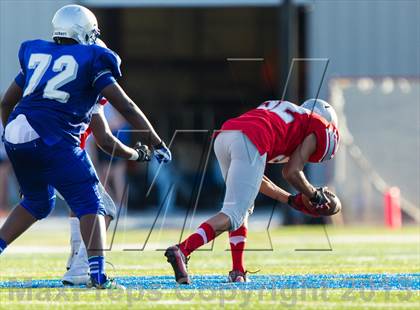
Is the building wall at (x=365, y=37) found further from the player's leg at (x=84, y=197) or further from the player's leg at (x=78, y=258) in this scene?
the player's leg at (x=84, y=197)

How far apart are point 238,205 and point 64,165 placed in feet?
3.76

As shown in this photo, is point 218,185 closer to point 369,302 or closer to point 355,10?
point 355,10

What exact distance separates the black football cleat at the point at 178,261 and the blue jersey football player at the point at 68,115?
1.30 ft

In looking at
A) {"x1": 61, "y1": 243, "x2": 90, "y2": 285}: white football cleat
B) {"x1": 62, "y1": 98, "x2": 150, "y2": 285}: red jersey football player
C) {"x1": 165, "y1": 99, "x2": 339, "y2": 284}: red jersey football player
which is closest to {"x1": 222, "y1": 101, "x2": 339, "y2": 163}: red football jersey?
{"x1": 165, "y1": 99, "x2": 339, "y2": 284}: red jersey football player

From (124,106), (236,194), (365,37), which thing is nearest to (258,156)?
(236,194)

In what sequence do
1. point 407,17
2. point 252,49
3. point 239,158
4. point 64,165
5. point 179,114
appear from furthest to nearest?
point 252,49
point 179,114
point 407,17
point 239,158
point 64,165

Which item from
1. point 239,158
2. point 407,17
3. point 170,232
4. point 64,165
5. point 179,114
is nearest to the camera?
point 64,165

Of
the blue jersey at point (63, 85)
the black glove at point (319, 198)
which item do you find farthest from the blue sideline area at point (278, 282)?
the blue jersey at point (63, 85)

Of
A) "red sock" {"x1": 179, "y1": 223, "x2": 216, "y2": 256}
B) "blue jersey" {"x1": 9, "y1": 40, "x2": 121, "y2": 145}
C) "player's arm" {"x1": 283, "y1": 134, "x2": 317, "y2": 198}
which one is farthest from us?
"player's arm" {"x1": 283, "y1": 134, "x2": 317, "y2": 198}

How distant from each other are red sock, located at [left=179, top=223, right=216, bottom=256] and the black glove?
740mm

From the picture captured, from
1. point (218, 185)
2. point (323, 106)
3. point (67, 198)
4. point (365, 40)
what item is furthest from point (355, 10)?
point (67, 198)

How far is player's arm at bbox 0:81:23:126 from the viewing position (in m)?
7.11

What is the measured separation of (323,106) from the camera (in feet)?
25.2

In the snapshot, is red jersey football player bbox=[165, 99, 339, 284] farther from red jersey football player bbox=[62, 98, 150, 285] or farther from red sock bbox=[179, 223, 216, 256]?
red jersey football player bbox=[62, 98, 150, 285]
